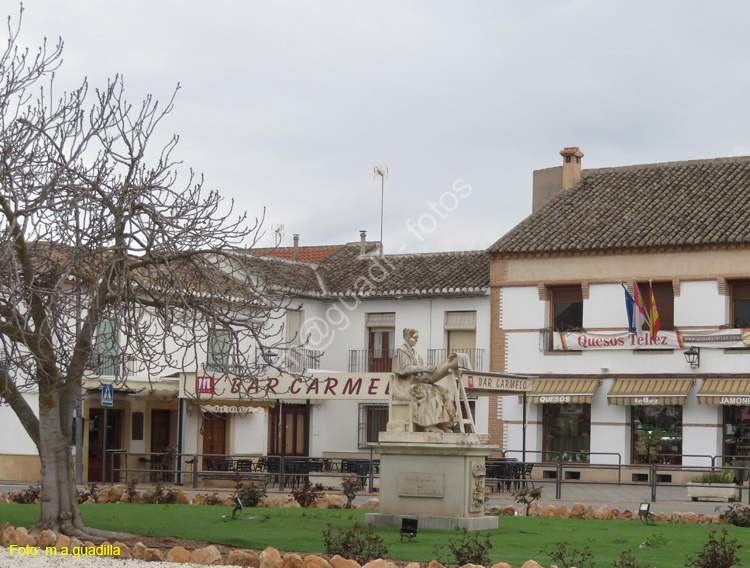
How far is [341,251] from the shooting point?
160 feet

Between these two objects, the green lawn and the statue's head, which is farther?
the statue's head

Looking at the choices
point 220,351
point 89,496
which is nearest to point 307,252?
point 89,496

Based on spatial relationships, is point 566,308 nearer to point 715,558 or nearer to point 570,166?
point 570,166

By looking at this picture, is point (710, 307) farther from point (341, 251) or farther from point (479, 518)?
point (479, 518)

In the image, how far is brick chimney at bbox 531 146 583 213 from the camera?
142 feet

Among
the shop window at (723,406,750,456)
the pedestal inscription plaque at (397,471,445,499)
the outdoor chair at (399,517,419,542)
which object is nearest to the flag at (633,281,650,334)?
the shop window at (723,406,750,456)

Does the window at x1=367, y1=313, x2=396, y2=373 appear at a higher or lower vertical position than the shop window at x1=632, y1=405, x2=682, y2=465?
higher

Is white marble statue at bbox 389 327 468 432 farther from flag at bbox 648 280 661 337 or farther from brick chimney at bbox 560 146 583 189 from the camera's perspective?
brick chimney at bbox 560 146 583 189

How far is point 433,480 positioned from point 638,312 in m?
21.1

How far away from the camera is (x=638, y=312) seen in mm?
37594

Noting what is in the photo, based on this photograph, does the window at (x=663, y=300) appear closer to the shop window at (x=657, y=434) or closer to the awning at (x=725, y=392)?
the awning at (x=725, y=392)

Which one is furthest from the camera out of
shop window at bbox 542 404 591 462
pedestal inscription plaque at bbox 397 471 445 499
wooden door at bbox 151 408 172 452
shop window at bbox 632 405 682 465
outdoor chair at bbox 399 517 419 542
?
wooden door at bbox 151 408 172 452

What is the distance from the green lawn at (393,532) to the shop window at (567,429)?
1838 cm

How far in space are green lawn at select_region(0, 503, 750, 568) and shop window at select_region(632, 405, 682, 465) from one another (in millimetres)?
17808
